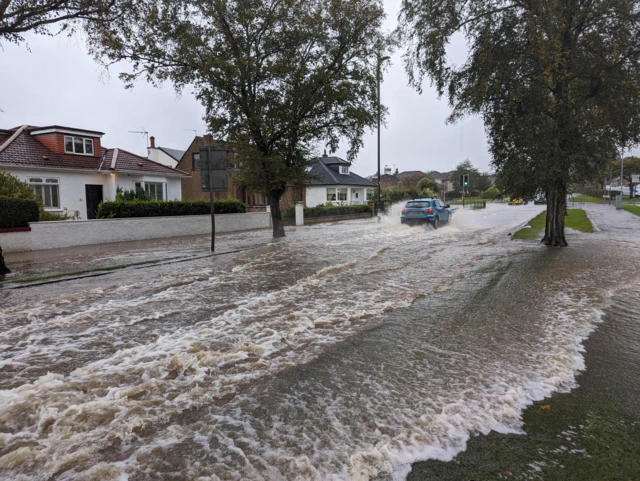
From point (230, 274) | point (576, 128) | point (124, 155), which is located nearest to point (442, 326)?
point (230, 274)

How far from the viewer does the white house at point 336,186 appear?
145ft

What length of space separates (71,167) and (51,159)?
41.6 inches

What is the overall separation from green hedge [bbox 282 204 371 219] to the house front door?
11472 millimetres

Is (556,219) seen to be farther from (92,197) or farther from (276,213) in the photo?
(92,197)

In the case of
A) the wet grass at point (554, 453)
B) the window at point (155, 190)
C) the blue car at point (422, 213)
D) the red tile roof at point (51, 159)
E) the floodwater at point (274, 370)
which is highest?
the red tile roof at point (51, 159)

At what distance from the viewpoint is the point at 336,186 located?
147ft

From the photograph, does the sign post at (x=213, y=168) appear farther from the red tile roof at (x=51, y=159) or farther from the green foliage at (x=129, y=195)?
the red tile roof at (x=51, y=159)

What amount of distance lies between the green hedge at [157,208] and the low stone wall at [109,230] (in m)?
0.54

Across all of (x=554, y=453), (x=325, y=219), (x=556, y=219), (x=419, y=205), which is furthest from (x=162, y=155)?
(x=554, y=453)

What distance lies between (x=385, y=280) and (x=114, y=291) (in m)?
5.43

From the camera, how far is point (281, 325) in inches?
229

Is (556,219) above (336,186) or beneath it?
beneath

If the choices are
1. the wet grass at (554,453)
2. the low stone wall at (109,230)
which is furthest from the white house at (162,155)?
the wet grass at (554,453)

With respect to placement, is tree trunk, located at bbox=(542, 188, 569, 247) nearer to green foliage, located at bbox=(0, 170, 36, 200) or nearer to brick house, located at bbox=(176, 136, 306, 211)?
green foliage, located at bbox=(0, 170, 36, 200)
